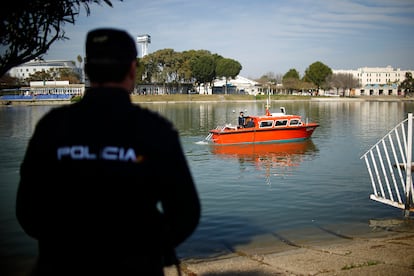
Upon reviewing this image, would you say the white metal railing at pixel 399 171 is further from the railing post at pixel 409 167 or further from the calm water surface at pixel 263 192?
the calm water surface at pixel 263 192

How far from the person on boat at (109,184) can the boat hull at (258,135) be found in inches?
1065

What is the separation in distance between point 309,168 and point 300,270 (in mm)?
15406

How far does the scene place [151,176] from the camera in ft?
6.99

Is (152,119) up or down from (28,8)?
down

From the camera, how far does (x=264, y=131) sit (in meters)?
30.0

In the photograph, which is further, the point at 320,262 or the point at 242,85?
the point at 242,85

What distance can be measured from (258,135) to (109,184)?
28.2 m

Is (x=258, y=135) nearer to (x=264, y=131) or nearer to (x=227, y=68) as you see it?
(x=264, y=131)

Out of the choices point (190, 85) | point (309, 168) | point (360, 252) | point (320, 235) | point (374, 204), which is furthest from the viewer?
point (190, 85)

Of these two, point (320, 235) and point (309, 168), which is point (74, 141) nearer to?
point (320, 235)

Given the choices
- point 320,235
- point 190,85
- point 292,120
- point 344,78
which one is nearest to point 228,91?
point 190,85

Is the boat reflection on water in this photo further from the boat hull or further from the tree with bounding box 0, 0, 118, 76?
the tree with bounding box 0, 0, 118, 76

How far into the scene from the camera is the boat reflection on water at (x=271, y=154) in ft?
72.2

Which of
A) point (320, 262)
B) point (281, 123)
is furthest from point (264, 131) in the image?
point (320, 262)
